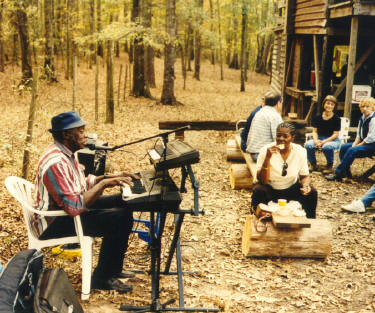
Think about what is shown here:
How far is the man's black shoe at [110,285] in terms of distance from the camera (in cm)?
426

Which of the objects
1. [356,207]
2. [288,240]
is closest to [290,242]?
[288,240]

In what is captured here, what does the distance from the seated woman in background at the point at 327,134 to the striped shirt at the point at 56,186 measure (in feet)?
21.1

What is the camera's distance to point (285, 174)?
5.66 meters

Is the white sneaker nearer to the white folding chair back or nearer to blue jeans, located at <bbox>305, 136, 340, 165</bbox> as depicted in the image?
blue jeans, located at <bbox>305, 136, 340, 165</bbox>

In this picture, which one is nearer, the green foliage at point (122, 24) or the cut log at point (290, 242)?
A: the cut log at point (290, 242)

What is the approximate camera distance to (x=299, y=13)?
15.6m

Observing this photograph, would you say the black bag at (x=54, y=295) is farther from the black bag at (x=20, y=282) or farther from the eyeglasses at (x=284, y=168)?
the eyeglasses at (x=284, y=168)

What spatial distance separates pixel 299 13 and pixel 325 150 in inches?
328

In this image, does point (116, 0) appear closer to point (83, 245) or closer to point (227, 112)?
point (227, 112)

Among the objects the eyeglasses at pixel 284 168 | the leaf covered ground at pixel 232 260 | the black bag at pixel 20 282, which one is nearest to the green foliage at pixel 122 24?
the leaf covered ground at pixel 232 260

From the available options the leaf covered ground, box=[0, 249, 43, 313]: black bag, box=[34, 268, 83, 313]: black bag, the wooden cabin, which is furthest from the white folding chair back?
box=[0, 249, 43, 313]: black bag

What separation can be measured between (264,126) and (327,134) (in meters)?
2.59

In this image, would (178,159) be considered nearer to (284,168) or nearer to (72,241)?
(72,241)

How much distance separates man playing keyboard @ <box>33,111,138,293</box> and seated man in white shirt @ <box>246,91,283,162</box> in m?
3.74
